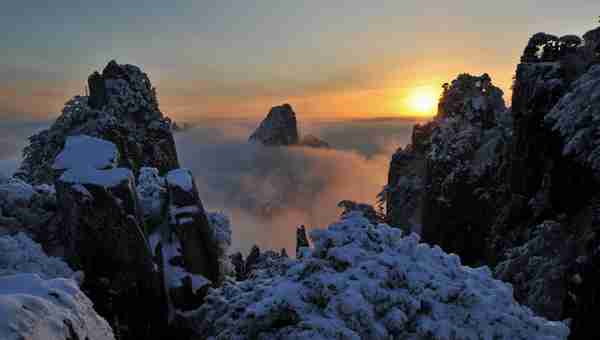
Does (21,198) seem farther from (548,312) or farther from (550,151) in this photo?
(550,151)

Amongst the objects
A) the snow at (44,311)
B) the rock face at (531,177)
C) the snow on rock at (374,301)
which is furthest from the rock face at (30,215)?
the rock face at (531,177)

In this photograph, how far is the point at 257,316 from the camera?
18.9ft

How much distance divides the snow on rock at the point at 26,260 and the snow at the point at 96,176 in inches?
77.3

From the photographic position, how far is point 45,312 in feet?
10.3

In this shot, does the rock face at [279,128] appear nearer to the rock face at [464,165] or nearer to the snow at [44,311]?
the rock face at [464,165]

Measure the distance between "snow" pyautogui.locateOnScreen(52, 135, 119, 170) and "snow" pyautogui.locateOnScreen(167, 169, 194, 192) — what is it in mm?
4174

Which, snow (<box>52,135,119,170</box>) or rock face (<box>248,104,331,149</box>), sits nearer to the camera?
snow (<box>52,135,119,170</box>)

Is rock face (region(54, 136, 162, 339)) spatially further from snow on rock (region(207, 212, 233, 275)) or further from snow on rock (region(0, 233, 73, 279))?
snow on rock (region(207, 212, 233, 275))

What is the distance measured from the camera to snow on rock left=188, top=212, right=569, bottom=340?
5.61 metres

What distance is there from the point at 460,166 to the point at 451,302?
80.1 ft

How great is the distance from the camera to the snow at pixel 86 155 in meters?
11.2

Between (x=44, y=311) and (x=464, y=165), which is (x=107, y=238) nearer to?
(x=44, y=311)

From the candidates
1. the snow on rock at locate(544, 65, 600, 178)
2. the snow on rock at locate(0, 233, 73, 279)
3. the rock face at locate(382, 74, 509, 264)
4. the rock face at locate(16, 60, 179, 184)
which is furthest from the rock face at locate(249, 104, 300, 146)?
the snow on rock at locate(0, 233, 73, 279)

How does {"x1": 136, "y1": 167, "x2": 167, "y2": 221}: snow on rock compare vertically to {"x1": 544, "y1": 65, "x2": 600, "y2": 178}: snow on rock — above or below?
below
